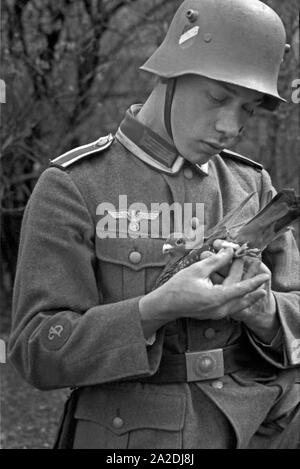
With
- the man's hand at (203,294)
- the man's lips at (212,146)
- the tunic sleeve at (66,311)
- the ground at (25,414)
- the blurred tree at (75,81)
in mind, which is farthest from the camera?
the blurred tree at (75,81)

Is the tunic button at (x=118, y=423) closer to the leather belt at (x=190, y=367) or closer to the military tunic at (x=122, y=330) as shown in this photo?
the military tunic at (x=122, y=330)

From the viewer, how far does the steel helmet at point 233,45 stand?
7.86 feet

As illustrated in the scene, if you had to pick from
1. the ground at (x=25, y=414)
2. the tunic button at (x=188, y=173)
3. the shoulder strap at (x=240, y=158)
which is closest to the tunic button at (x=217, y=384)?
the tunic button at (x=188, y=173)

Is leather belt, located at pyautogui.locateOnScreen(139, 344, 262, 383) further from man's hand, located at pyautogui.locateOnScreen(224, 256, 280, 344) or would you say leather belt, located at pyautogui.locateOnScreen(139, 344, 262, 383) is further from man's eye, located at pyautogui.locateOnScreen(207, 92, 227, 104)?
man's eye, located at pyautogui.locateOnScreen(207, 92, 227, 104)

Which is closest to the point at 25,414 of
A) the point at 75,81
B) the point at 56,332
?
the point at 75,81

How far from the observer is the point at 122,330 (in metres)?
2.33

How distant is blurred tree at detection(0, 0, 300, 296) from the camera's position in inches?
231

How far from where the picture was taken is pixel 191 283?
2.18 metres

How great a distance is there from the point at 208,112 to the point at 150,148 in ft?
0.78

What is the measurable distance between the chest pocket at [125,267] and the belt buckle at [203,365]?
22 cm

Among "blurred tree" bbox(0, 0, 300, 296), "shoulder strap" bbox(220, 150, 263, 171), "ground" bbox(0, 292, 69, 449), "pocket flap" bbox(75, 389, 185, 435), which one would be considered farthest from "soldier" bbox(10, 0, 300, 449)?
"blurred tree" bbox(0, 0, 300, 296)

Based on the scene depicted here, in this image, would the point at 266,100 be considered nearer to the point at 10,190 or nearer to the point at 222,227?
the point at 222,227

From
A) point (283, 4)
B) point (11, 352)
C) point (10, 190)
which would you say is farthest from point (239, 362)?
point (10, 190)

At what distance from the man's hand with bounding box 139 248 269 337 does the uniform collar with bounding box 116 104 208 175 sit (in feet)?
1.36
